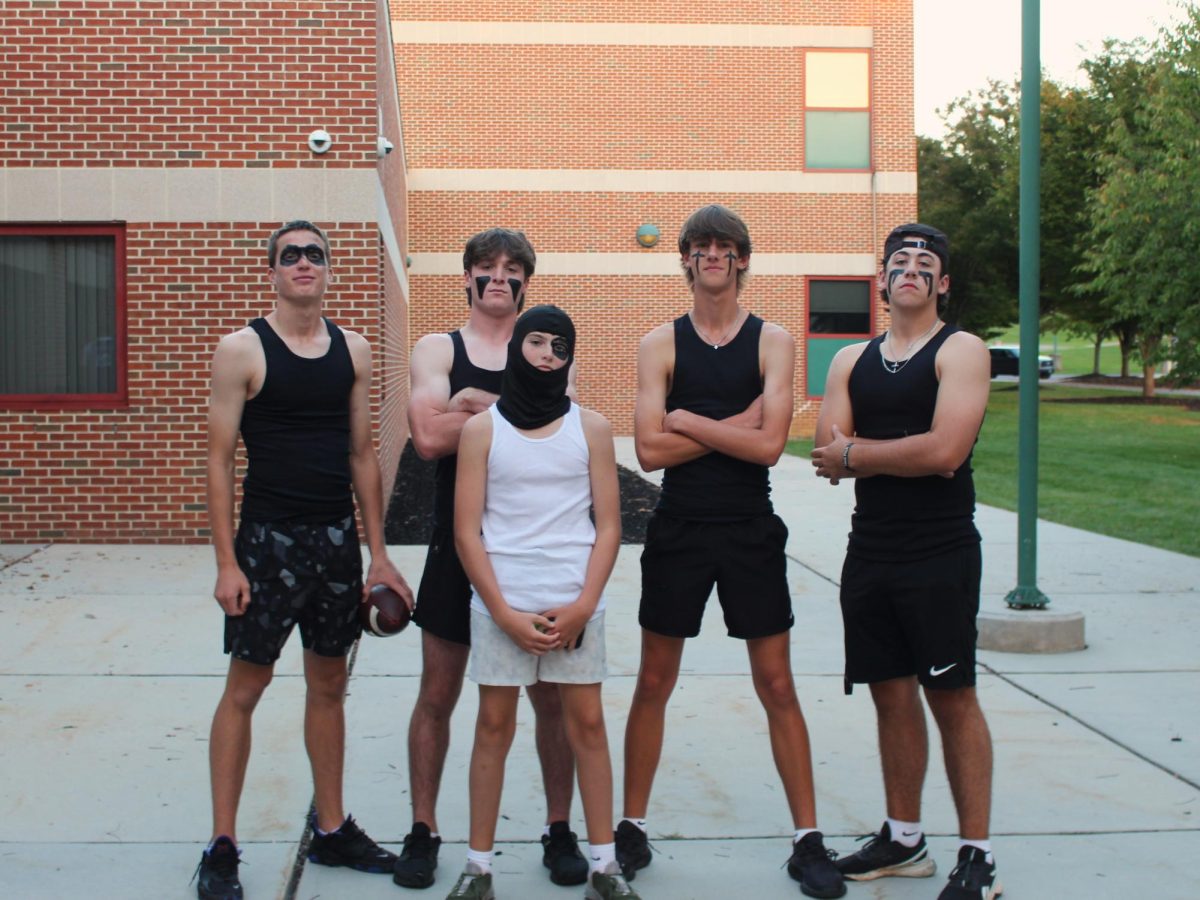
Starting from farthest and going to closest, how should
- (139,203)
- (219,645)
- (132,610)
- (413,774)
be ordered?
(139,203) → (132,610) → (219,645) → (413,774)

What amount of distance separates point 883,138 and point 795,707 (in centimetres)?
2250

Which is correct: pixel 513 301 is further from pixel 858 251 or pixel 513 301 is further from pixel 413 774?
pixel 858 251

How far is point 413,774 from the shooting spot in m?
4.21

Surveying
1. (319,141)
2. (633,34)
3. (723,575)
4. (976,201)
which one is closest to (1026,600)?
(723,575)

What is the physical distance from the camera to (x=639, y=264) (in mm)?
25516

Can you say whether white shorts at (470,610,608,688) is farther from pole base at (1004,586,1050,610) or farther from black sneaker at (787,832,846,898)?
pole base at (1004,586,1050,610)

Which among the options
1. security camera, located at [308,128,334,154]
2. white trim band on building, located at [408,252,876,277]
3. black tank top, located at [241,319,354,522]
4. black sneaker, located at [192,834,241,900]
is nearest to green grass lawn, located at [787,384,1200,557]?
white trim band on building, located at [408,252,876,277]

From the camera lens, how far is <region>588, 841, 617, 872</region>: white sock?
3.88 m

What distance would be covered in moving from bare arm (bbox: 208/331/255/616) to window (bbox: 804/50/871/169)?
22579mm

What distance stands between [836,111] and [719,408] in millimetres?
22682

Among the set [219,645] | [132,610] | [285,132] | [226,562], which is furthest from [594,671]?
[285,132]

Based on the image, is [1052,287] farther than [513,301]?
Yes

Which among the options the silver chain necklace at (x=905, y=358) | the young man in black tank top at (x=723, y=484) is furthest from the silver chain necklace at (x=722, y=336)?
the silver chain necklace at (x=905, y=358)

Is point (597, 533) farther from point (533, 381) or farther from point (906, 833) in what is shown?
point (906, 833)
